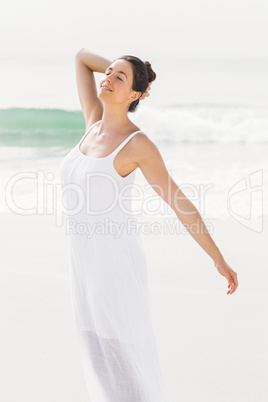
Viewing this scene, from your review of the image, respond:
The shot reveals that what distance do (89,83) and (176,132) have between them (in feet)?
38.9

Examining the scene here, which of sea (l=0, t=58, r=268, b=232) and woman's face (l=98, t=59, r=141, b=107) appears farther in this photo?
sea (l=0, t=58, r=268, b=232)

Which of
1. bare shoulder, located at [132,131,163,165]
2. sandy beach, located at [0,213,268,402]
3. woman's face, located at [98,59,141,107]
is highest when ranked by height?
woman's face, located at [98,59,141,107]

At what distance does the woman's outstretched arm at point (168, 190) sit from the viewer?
178 cm

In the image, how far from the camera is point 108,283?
1.87m

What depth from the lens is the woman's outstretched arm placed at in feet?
5.85

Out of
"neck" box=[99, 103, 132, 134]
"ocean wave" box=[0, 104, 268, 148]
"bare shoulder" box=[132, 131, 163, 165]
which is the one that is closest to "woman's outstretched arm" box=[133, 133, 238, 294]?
"bare shoulder" box=[132, 131, 163, 165]

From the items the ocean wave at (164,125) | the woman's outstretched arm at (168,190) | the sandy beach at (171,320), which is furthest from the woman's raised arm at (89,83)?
the ocean wave at (164,125)

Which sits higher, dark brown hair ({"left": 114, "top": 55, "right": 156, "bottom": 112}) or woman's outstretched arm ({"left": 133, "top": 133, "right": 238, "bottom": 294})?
dark brown hair ({"left": 114, "top": 55, "right": 156, "bottom": 112})

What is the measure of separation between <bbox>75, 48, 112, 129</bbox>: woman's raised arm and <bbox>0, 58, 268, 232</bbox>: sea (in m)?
3.69

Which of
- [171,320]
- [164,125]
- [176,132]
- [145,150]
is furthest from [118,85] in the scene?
[164,125]

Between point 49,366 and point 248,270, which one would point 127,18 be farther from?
point 49,366

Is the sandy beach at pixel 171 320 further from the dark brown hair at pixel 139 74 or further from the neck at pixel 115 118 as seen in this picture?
the dark brown hair at pixel 139 74

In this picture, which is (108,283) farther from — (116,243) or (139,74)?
(139,74)

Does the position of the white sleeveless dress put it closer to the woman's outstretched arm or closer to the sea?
the woman's outstretched arm
